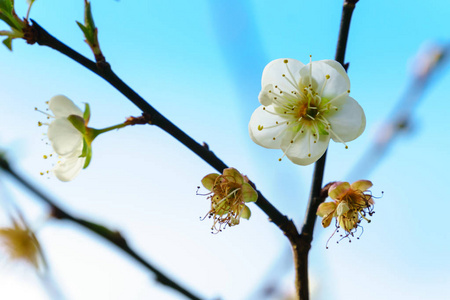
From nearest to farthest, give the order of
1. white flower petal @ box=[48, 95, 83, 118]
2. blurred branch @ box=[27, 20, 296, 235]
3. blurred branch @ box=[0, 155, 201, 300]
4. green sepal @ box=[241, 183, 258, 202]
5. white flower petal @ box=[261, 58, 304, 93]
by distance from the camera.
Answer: blurred branch @ box=[0, 155, 201, 300], blurred branch @ box=[27, 20, 296, 235], green sepal @ box=[241, 183, 258, 202], white flower petal @ box=[48, 95, 83, 118], white flower petal @ box=[261, 58, 304, 93]

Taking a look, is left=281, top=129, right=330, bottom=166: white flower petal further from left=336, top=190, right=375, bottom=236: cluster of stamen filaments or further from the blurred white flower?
the blurred white flower

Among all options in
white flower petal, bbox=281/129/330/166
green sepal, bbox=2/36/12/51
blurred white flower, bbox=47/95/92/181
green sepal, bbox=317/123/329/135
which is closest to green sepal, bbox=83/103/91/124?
blurred white flower, bbox=47/95/92/181

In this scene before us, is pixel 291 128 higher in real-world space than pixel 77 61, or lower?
higher

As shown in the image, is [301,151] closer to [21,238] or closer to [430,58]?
[21,238]

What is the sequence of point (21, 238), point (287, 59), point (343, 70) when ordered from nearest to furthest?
point (21, 238), point (343, 70), point (287, 59)

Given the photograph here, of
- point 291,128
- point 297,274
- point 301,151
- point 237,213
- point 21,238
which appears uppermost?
point 291,128

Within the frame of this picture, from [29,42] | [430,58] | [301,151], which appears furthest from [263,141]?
[430,58]

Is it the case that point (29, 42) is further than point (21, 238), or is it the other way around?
point (29, 42)
